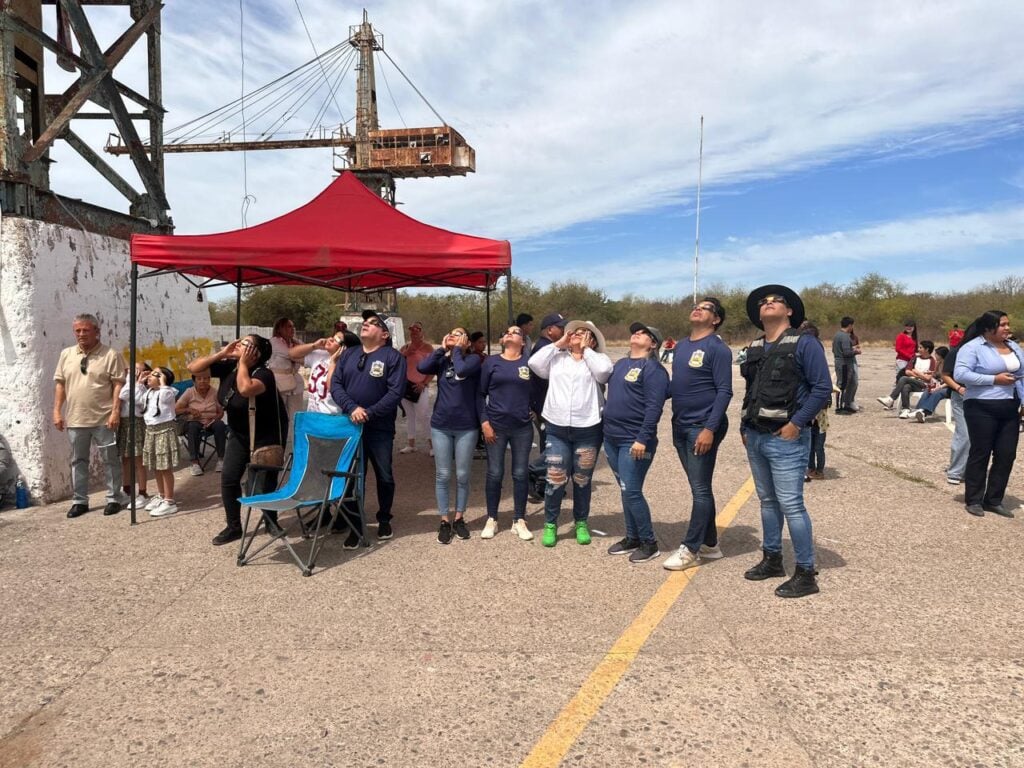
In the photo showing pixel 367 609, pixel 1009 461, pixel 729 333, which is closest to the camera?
pixel 367 609

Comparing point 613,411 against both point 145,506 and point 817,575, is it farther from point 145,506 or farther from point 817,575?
point 145,506

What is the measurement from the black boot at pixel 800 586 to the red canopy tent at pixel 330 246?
10.3 ft

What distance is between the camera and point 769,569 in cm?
425

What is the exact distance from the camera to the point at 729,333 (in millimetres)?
51062

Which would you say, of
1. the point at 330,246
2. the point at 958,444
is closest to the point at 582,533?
the point at 330,246

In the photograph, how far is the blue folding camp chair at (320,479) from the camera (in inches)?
185

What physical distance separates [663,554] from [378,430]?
2383 millimetres

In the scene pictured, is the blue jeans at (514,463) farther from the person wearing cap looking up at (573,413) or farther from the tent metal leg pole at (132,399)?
the tent metal leg pole at (132,399)

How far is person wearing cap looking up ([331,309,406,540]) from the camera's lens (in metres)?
5.14

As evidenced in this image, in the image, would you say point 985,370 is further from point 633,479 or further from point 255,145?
point 255,145

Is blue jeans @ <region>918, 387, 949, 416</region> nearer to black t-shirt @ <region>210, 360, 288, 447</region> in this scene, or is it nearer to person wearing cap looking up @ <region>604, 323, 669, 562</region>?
person wearing cap looking up @ <region>604, 323, 669, 562</region>

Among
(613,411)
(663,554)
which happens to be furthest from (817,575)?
(613,411)

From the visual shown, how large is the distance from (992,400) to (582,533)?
149 inches

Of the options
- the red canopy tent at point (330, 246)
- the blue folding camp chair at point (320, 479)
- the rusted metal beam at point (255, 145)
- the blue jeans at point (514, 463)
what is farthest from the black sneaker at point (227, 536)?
the rusted metal beam at point (255, 145)
